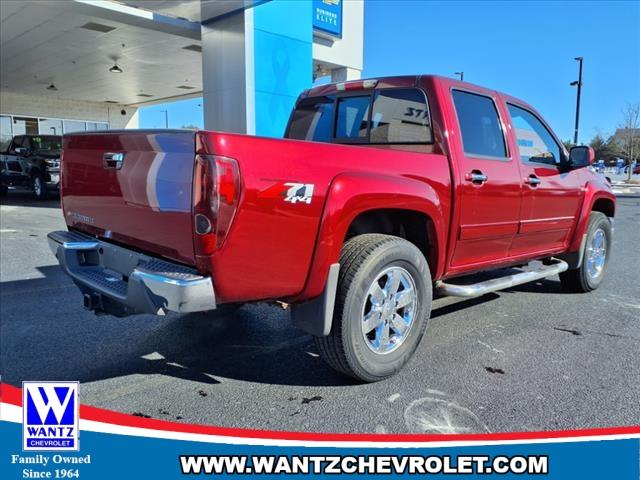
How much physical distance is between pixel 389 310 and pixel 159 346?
1837mm

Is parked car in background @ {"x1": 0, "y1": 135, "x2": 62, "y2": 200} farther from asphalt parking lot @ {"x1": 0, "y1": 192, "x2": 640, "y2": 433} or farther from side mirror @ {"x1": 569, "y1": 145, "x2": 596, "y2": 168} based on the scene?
side mirror @ {"x1": 569, "y1": 145, "x2": 596, "y2": 168}

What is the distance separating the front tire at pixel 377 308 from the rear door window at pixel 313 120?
1700 mm

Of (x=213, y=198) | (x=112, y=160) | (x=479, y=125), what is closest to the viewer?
(x=213, y=198)

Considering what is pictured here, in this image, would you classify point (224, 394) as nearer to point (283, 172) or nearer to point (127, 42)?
point (283, 172)

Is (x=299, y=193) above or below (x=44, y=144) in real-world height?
below

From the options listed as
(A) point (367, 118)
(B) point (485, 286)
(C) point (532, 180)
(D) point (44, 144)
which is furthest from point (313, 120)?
(D) point (44, 144)

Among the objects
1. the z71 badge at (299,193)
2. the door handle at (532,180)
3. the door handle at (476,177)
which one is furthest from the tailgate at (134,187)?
the door handle at (532,180)

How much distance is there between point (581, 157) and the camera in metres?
4.82

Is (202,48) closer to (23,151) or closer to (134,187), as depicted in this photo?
(23,151)

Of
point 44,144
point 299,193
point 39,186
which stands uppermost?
point 44,144

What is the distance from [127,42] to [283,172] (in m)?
14.2

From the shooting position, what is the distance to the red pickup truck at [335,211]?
2.54 m

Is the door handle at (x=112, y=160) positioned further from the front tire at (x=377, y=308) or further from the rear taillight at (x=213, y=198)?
the front tire at (x=377, y=308)

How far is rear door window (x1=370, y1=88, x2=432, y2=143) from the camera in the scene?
381cm
